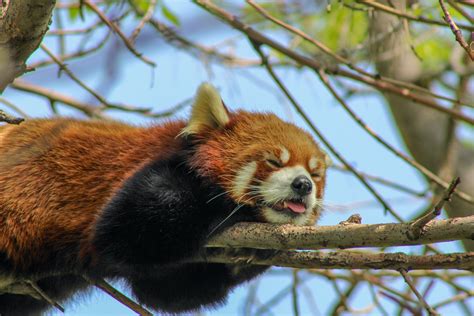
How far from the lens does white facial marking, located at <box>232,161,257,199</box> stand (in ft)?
12.1

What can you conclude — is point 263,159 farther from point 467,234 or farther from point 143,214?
point 467,234

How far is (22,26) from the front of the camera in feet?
9.43

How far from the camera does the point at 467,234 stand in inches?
94.3

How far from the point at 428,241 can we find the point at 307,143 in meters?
1.63

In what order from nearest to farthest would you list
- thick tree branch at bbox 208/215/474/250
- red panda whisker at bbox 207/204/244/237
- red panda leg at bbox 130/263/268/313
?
thick tree branch at bbox 208/215/474/250, red panda whisker at bbox 207/204/244/237, red panda leg at bbox 130/263/268/313

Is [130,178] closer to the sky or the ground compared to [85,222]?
closer to the sky

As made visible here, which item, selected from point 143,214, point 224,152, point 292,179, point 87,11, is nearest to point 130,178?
point 143,214

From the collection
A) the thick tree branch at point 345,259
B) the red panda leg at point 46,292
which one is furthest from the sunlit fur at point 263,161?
the red panda leg at point 46,292

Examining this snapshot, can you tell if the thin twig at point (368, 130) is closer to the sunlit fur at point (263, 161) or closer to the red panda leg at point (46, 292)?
the sunlit fur at point (263, 161)

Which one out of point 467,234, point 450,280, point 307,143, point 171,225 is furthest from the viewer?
point 450,280

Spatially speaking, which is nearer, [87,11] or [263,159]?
[263,159]

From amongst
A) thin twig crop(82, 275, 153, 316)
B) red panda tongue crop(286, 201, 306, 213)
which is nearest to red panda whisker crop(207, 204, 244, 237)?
red panda tongue crop(286, 201, 306, 213)

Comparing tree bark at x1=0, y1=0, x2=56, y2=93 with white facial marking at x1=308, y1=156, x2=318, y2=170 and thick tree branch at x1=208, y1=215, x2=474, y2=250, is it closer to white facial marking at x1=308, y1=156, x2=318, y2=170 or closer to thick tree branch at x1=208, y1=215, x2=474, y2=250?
thick tree branch at x1=208, y1=215, x2=474, y2=250

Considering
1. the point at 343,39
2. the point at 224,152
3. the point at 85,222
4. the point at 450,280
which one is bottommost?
the point at 85,222
